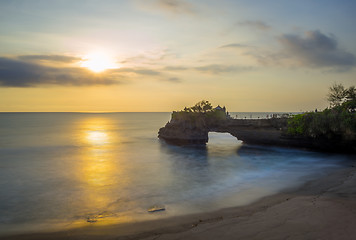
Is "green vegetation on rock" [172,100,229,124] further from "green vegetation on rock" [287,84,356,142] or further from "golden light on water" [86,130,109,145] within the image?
"golden light on water" [86,130,109,145]

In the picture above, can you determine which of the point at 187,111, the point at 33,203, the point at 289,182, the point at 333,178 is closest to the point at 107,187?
the point at 33,203

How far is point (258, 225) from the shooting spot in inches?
379

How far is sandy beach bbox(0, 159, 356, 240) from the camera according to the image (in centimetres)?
879

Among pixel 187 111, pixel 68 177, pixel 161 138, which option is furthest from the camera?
pixel 161 138

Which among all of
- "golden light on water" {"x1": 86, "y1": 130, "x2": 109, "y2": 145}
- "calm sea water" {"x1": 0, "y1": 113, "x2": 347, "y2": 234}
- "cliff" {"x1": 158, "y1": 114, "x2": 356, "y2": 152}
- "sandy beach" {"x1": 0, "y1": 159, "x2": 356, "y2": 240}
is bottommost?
"golden light on water" {"x1": 86, "y1": 130, "x2": 109, "y2": 145}

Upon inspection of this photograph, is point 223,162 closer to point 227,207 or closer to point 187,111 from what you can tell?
point 227,207

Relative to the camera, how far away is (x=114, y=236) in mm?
9781

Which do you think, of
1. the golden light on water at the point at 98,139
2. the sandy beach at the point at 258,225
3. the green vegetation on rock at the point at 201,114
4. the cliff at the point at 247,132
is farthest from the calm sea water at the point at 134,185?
the golden light on water at the point at 98,139

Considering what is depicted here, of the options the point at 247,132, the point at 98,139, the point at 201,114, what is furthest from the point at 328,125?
the point at 98,139

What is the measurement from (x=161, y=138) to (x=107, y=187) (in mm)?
38920

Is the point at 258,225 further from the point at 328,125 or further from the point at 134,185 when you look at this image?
the point at 328,125

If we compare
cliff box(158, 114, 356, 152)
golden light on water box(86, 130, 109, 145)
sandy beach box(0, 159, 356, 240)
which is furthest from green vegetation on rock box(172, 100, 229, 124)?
sandy beach box(0, 159, 356, 240)

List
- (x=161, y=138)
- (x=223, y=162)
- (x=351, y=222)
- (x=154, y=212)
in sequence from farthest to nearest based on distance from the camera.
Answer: (x=161, y=138) < (x=223, y=162) < (x=154, y=212) < (x=351, y=222)

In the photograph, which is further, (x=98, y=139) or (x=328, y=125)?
(x=98, y=139)
